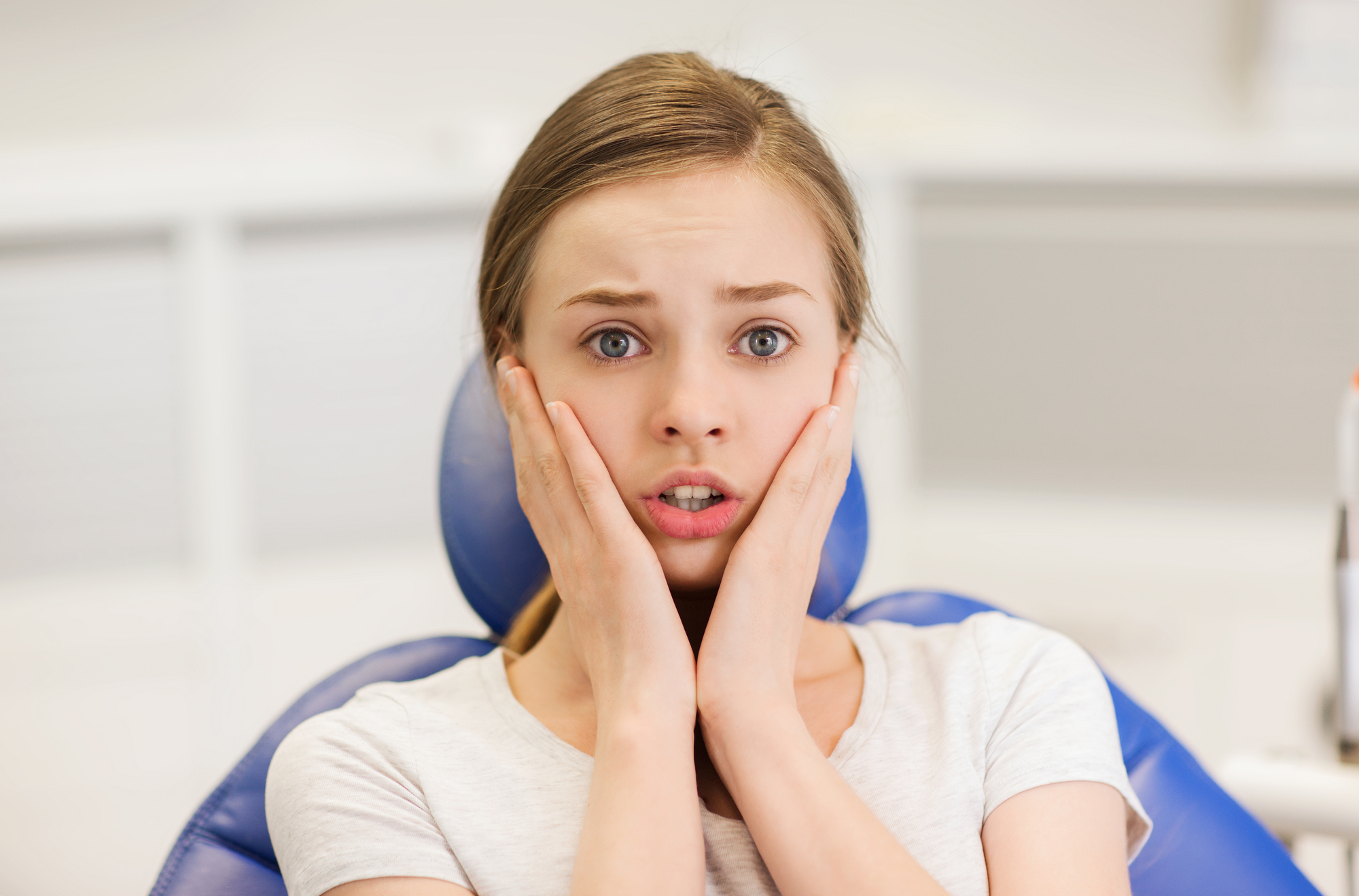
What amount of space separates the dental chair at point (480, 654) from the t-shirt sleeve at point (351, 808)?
5.4 inches

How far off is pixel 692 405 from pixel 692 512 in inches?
4.2

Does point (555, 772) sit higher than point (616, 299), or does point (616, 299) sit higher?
point (616, 299)

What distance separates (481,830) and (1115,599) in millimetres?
2607

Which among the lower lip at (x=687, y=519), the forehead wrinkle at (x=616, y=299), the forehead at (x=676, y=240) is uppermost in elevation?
the forehead at (x=676, y=240)

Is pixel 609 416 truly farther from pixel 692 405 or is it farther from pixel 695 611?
pixel 695 611

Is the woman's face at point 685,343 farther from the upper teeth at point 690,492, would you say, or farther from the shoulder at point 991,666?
the shoulder at point 991,666

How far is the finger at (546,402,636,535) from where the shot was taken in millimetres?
931

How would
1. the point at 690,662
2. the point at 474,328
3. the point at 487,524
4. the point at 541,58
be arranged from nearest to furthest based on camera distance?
the point at 690,662 → the point at 487,524 → the point at 474,328 → the point at 541,58

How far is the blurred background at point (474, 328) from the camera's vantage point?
101 inches

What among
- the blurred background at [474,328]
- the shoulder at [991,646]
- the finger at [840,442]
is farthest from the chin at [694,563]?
the blurred background at [474,328]

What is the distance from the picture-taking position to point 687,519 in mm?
938

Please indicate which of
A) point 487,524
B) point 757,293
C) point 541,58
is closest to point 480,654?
point 487,524

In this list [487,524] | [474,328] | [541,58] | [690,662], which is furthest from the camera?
[541,58]

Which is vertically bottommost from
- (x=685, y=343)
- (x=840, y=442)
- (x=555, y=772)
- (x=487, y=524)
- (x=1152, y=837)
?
(x=1152, y=837)
